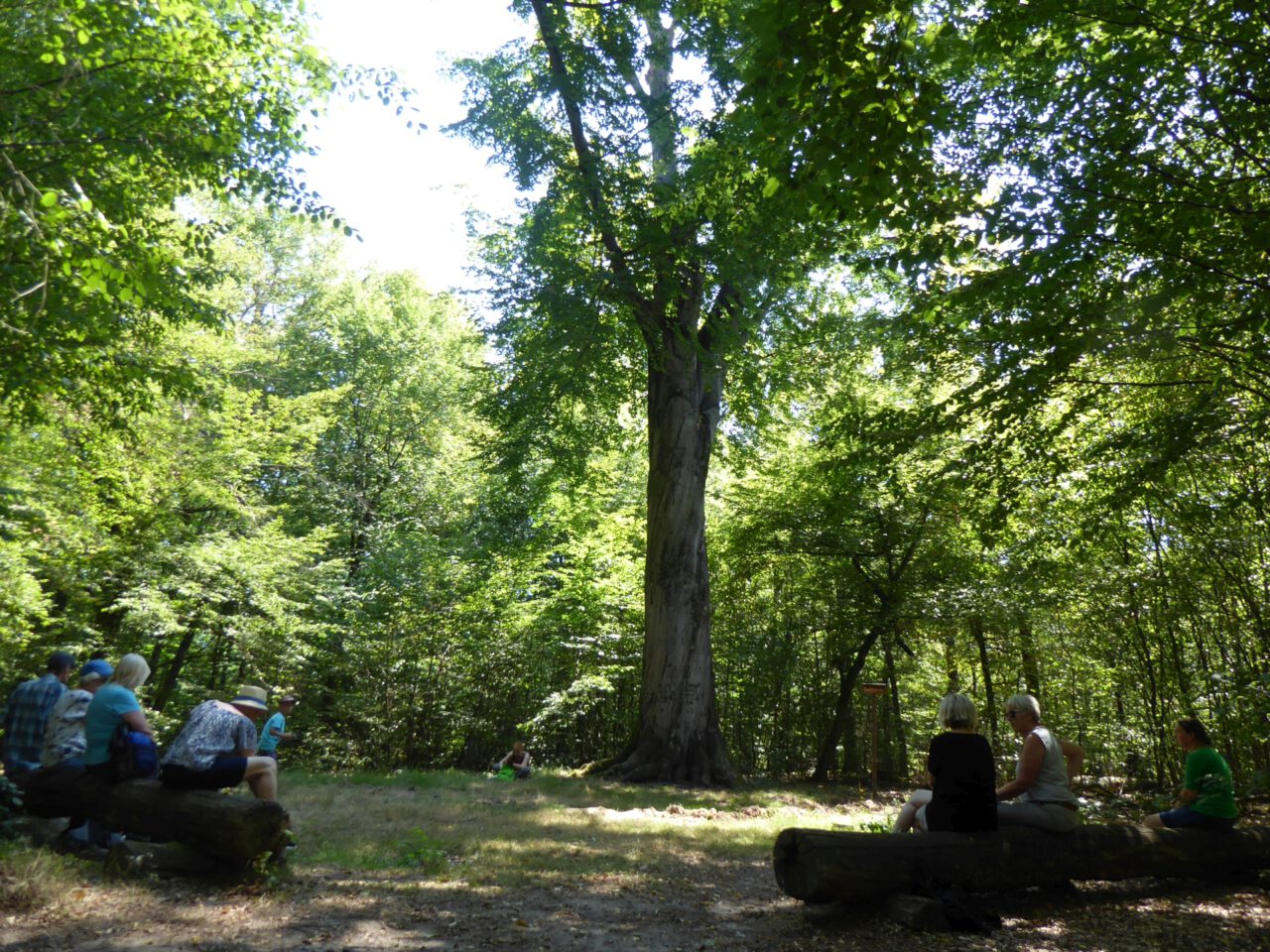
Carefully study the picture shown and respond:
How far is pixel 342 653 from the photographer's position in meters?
17.3

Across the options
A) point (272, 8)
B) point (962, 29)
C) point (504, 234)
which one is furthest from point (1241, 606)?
point (272, 8)

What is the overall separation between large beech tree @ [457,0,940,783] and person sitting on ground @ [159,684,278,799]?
5.74 metres

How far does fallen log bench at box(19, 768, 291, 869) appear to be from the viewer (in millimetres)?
4422

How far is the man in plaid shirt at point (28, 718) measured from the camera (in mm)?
5746

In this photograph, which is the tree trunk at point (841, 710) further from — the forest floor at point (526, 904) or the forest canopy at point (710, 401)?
the forest floor at point (526, 904)

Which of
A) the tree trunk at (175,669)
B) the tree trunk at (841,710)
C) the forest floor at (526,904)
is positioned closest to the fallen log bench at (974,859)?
the forest floor at (526,904)

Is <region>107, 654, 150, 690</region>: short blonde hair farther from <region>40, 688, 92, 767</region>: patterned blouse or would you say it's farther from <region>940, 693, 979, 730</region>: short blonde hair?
<region>940, 693, 979, 730</region>: short blonde hair

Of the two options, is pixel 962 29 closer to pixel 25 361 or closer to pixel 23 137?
pixel 23 137

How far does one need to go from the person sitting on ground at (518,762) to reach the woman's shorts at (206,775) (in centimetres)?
781

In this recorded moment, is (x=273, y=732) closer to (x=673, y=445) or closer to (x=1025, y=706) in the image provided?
(x=673, y=445)

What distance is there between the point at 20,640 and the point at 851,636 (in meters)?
15.0

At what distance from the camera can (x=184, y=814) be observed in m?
4.52

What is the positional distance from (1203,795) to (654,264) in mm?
7241

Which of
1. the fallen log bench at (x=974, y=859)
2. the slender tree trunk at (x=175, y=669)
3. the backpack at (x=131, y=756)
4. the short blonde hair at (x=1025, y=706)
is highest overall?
the slender tree trunk at (x=175, y=669)
